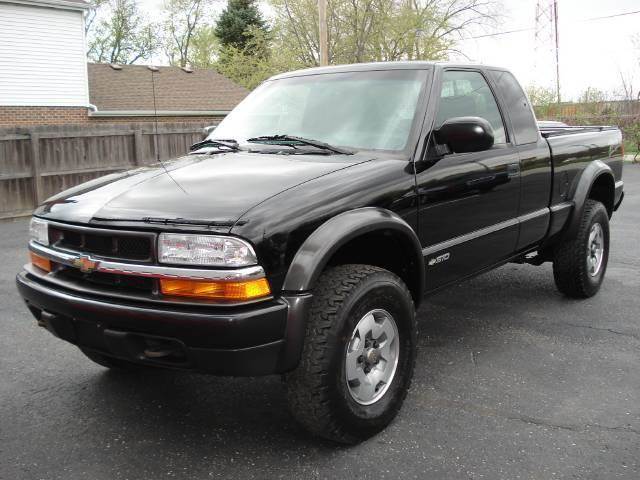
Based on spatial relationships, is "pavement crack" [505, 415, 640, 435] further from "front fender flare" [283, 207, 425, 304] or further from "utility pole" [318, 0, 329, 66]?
"utility pole" [318, 0, 329, 66]

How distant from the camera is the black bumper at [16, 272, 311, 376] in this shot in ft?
8.60

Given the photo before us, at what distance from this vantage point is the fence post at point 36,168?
12672 mm

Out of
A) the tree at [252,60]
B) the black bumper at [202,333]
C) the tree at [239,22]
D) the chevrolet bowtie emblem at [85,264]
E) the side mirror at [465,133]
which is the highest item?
the tree at [239,22]

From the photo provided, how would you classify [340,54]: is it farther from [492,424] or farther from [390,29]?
[492,424]

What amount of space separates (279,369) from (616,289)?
419 centimetres

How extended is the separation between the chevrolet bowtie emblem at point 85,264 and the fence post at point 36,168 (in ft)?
35.4

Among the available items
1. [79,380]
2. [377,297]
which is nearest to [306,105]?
[377,297]

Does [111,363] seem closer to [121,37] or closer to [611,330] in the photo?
[611,330]

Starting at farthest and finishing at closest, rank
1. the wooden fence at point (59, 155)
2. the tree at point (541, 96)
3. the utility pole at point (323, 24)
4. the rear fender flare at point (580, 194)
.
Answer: the tree at point (541, 96) < the utility pole at point (323, 24) < the wooden fence at point (59, 155) < the rear fender flare at point (580, 194)

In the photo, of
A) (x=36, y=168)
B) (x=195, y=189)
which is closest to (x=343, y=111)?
(x=195, y=189)

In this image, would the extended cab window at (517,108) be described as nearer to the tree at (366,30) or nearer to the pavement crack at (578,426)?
the pavement crack at (578,426)

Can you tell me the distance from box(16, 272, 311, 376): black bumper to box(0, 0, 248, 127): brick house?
1624 centimetres

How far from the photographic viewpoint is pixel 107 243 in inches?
114

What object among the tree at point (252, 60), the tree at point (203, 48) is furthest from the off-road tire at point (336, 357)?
Result: the tree at point (203, 48)
